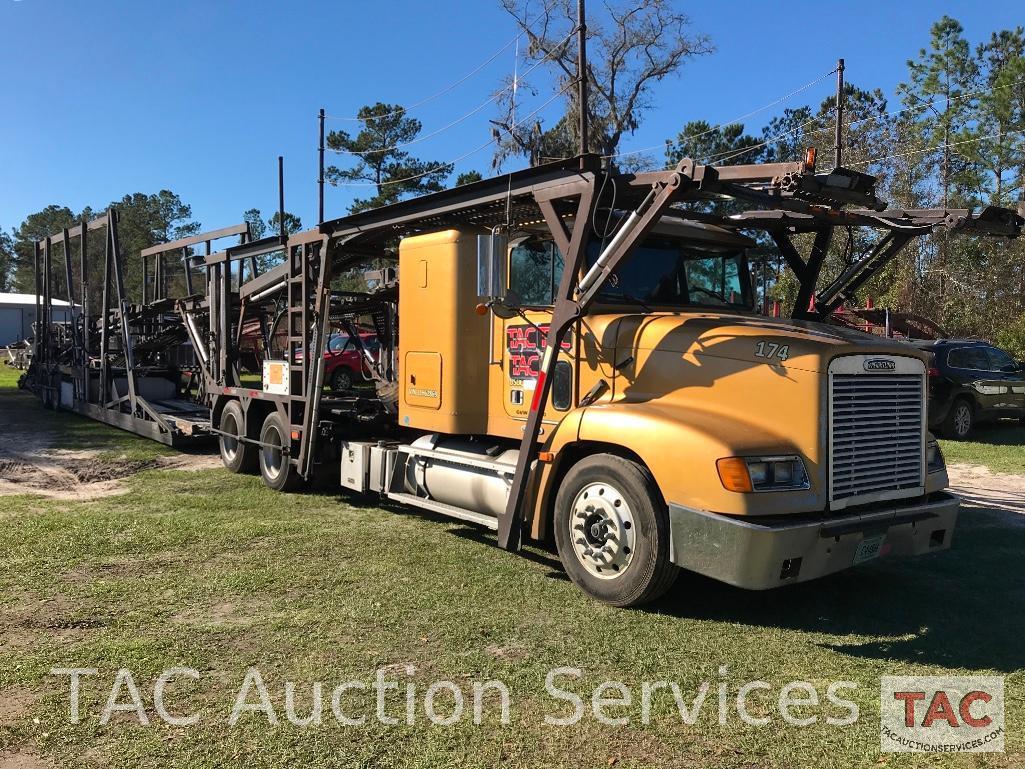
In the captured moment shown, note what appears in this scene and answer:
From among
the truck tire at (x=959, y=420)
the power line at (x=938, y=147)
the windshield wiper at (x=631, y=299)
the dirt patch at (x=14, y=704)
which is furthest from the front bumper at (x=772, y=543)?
the power line at (x=938, y=147)

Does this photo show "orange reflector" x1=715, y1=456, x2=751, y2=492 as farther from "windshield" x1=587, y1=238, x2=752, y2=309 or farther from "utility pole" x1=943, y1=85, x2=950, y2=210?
"utility pole" x1=943, y1=85, x2=950, y2=210

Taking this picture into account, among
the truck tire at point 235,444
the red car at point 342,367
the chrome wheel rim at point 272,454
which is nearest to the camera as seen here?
the chrome wheel rim at point 272,454

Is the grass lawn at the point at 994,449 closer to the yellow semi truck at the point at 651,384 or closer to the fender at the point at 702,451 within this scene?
the yellow semi truck at the point at 651,384

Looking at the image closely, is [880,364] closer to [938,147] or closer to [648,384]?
[648,384]

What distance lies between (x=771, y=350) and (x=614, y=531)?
146 centimetres

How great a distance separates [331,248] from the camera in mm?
8164

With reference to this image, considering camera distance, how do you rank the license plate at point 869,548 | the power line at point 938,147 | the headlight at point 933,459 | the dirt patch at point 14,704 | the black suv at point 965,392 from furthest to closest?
the power line at point 938,147
the black suv at point 965,392
the headlight at point 933,459
the license plate at point 869,548
the dirt patch at point 14,704

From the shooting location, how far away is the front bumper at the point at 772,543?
4.25 meters

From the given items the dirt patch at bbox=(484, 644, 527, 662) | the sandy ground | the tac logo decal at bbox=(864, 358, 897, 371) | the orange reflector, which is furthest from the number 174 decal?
the sandy ground

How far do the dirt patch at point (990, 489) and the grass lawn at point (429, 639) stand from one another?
3.84 ft

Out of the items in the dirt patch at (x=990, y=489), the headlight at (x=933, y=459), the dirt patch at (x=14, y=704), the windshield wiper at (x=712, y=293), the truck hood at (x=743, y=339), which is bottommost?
the dirt patch at (x=14, y=704)

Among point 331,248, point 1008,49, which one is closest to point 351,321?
point 331,248

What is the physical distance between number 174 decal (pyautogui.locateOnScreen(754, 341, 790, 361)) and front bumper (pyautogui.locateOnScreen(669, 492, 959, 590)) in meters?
0.96

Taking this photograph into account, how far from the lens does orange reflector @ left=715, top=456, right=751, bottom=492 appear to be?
4.33m
